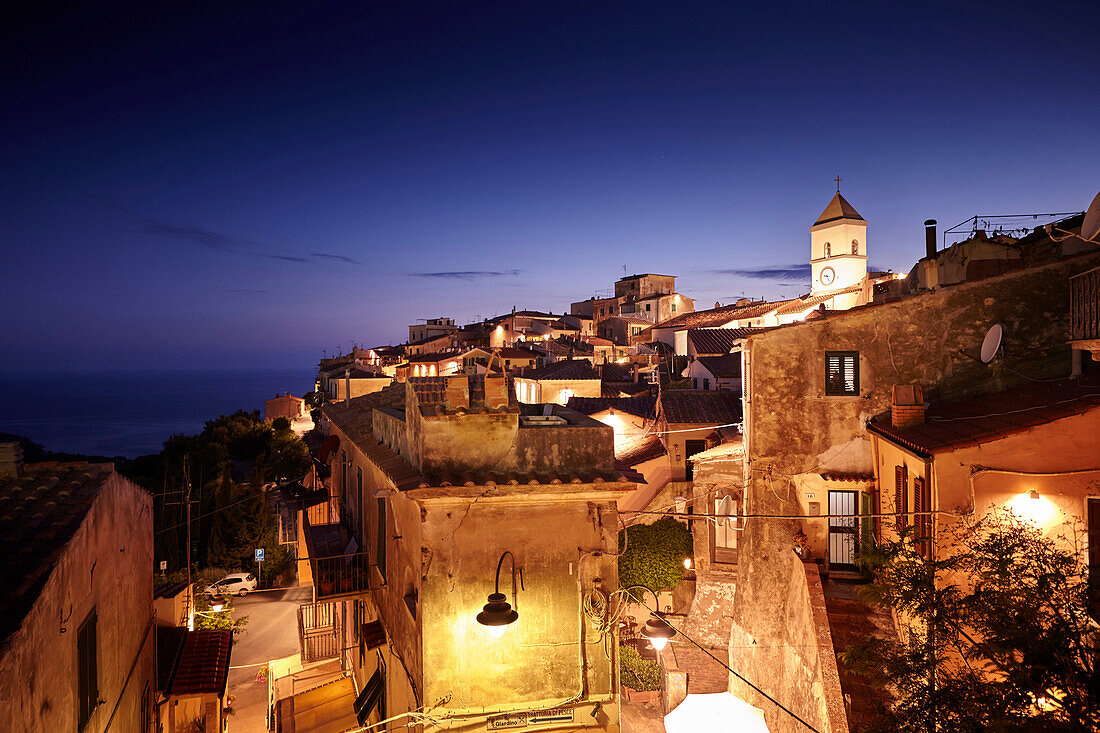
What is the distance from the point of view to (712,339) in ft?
136

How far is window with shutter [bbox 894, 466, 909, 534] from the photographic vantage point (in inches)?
442

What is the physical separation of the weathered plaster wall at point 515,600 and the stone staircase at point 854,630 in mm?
4605

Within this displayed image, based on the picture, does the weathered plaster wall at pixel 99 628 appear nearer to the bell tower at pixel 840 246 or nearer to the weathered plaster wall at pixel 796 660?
the weathered plaster wall at pixel 796 660

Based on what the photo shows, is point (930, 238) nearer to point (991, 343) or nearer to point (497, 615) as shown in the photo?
point (991, 343)

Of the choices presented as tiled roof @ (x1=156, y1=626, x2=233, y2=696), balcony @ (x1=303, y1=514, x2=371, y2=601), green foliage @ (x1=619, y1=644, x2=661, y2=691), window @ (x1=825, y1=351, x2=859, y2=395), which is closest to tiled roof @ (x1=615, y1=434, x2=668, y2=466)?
green foliage @ (x1=619, y1=644, x2=661, y2=691)

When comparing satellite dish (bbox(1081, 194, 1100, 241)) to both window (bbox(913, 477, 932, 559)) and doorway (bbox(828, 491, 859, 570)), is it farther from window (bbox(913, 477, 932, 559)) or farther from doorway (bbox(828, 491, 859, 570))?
doorway (bbox(828, 491, 859, 570))

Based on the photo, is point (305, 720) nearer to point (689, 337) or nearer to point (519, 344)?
point (689, 337)

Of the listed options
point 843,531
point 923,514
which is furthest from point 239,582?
point 923,514

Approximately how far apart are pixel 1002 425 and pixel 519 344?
5166 centimetres

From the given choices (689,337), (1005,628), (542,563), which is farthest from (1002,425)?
(689,337)

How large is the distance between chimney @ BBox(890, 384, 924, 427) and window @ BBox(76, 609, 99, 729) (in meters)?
13.2

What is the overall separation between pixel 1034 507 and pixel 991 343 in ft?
13.6

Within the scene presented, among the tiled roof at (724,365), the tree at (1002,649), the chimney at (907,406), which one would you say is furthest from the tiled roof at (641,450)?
the tree at (1002,649)

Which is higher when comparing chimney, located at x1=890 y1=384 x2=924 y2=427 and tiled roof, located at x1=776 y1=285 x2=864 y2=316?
tiled roof, located at x1=776 y1=285 x2=864 y2=316
